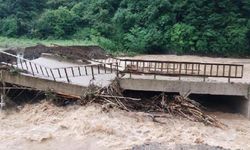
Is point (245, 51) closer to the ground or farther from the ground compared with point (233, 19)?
closer to the ground

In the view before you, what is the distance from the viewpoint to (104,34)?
141 feet

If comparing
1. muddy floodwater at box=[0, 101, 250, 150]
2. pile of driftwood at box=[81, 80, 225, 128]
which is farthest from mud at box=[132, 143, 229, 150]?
pile of driftwood at box=[81, 80, 225, 128]

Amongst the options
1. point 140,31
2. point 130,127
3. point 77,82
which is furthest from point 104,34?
point 130,127

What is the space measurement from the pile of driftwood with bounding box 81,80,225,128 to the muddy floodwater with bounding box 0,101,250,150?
36 cm

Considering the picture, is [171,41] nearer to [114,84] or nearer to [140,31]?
[140,31]

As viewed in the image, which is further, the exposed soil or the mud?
the exposed soil

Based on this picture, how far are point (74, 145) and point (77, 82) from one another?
4.51m

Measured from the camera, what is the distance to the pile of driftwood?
16.9 m

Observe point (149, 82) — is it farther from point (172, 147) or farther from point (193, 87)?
point (172, 147)

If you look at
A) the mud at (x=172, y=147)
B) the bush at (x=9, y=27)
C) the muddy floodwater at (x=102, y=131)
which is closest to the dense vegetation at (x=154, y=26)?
the bush at (x=9, y=27)

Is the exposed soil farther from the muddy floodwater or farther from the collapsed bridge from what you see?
the muddy floodwater

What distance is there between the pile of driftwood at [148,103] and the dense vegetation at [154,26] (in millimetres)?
20905

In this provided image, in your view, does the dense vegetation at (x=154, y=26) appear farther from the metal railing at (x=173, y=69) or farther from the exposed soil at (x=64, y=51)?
the metal railing at (x=173, y=69)

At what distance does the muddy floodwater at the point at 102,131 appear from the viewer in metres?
14.8
